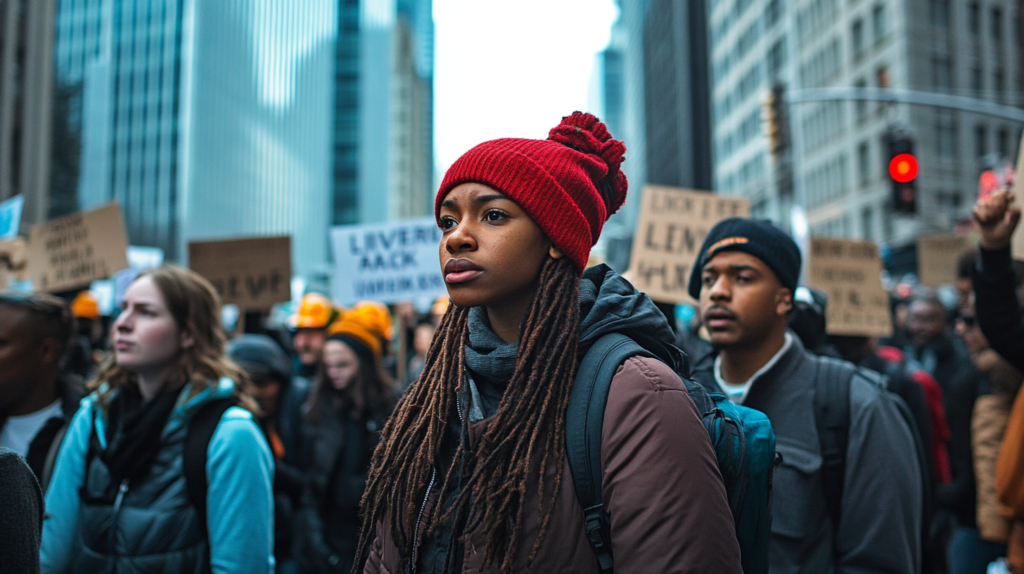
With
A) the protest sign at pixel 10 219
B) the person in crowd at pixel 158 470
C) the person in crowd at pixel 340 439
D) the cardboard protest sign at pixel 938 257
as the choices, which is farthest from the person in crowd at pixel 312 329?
the cardboard protest sign at pixel 938 257

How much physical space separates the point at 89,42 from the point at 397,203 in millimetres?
50581

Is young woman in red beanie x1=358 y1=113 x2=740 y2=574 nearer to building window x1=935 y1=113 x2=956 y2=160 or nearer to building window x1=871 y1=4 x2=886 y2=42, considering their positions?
building window x1=935 y1=113 x2=956 y2=160

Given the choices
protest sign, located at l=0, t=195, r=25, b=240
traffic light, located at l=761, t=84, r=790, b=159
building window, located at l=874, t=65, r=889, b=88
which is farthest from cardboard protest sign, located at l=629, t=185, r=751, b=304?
building window, located at l=874, t=65, r=889, b=88

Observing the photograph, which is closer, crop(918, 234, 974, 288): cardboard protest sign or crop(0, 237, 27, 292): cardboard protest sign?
crop(0, 237, 27, 292): cardboard protest sign

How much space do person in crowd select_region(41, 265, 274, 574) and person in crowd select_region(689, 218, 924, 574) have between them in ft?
5.79

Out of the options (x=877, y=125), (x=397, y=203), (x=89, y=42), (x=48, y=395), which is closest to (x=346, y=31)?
(x=397, y=203)

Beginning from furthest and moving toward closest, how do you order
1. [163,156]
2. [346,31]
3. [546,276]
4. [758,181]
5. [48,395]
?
[346,31] < [163,156] < [758,181] < [48,395] < [546,276]

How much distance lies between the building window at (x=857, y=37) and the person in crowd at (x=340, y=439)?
1681 inches

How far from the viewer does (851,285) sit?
17.9ft

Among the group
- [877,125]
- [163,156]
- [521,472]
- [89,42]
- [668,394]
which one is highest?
[89,42]

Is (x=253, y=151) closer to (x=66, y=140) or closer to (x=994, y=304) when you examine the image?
(x=66, y=140)

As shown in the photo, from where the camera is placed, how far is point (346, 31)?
10488 centimetres

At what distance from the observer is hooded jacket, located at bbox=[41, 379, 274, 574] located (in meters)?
2.67

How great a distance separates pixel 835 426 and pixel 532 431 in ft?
4.55
